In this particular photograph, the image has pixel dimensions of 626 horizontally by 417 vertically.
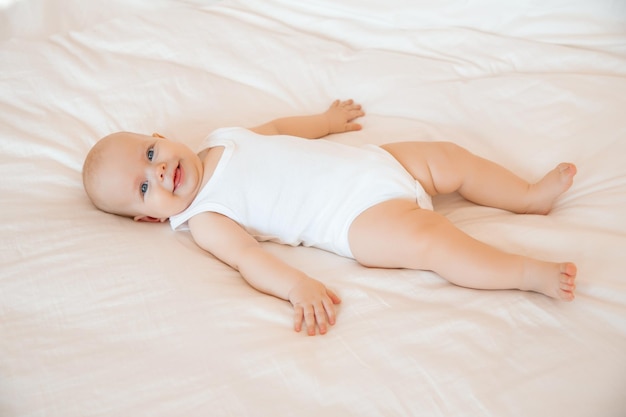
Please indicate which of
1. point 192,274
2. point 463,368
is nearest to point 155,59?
point 192,274

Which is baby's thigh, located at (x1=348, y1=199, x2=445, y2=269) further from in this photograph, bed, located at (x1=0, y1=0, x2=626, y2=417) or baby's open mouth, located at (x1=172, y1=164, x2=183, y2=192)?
baby's open mouth, located at (x1=172, y1=164, x2=183, y2=192)

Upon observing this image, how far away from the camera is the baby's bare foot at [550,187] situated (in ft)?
4.17

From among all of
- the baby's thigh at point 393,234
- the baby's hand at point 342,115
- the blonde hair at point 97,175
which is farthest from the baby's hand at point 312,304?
the baby's hand at point 342,115

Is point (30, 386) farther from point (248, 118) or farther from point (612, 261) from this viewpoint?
point (612, 261)

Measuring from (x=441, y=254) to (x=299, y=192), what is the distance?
0.32 meters

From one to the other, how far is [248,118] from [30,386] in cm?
84

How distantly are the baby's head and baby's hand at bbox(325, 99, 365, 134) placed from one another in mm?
390

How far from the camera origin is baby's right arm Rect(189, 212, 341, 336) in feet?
3.48

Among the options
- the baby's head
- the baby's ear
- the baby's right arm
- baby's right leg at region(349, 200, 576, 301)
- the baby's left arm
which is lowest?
the baby's ear

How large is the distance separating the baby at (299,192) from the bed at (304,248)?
4cm

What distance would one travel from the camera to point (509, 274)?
109 cm

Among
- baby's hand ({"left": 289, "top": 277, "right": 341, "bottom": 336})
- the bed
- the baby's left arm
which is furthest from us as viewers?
the baby's left arm

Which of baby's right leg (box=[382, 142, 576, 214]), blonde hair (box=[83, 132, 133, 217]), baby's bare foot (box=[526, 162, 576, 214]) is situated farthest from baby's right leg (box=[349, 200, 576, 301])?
blonde hair (box=[83, 132, 133, 217])

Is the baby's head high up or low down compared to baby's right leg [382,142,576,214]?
down
